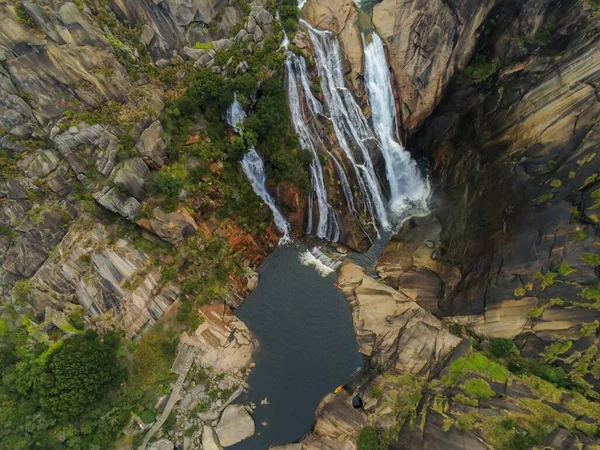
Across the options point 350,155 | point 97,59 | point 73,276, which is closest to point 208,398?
point 73,276

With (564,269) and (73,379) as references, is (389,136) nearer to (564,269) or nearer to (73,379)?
(564,269)

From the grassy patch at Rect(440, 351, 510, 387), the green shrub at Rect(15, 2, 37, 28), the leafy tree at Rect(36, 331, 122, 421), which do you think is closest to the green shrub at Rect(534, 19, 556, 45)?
the grassy patch at Rect(440, 351, 510, 387)

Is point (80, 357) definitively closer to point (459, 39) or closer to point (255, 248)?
point (255, 248)

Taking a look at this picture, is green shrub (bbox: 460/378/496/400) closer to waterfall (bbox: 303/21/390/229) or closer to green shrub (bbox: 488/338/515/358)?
green shrub (bbox: 488/338/515/358)

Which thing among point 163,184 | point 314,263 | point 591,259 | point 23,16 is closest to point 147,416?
point 163,184

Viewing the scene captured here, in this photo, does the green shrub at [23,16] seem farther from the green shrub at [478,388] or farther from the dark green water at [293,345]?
the green shrub at [478,388]

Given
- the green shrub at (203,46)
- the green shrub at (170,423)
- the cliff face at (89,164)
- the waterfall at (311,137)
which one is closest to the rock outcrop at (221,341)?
the cliff face at (89,164)
